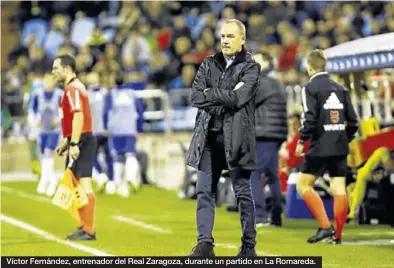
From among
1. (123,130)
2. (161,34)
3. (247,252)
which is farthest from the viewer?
(161,34)

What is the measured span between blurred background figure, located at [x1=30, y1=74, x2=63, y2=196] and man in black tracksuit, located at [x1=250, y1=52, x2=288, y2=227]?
7397 millimetres

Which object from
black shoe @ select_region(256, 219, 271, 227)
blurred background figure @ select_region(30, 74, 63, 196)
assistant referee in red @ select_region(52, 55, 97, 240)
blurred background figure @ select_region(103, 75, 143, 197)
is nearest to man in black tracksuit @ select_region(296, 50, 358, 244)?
black shoe @ select_region(256, 219, 271, 227)

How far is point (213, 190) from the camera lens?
36.6 feet

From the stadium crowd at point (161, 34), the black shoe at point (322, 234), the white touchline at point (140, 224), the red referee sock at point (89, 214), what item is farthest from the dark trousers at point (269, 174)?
the stadium crowd at point (161, 34)

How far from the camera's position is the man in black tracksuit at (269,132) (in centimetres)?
1562


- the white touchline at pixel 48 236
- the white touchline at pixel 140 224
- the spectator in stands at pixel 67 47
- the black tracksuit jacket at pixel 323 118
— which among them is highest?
the spectator in stands at pixel 67 47

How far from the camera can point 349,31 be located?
89.4 ft

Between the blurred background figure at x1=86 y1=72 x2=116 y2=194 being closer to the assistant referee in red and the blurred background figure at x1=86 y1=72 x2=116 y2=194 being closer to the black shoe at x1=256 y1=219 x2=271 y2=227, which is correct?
the black shoe at x1=256 y1=219 x2=271 y2=227

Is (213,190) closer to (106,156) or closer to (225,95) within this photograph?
(225,95)

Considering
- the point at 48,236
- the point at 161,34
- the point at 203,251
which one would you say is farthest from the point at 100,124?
the point at 203,251

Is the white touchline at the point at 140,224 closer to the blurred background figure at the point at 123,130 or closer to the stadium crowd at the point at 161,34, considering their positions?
the blurred background figure at the point at 123,130

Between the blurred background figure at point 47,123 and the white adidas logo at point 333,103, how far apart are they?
31.7 feet

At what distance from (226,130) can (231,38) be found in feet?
2.44

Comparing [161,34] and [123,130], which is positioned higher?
[161,34]
